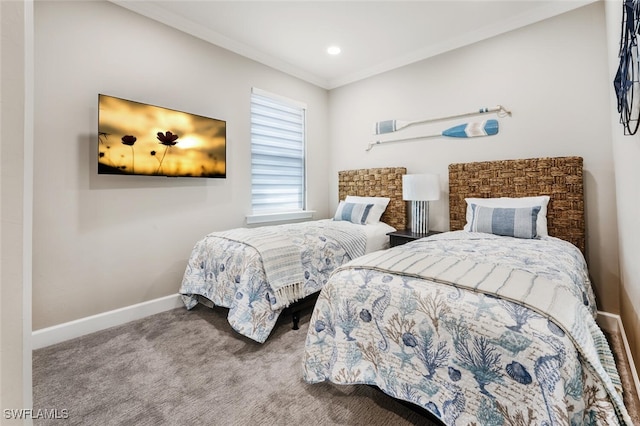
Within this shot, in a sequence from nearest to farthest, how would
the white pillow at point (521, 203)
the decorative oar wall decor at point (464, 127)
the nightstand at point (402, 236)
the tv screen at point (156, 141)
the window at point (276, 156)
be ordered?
1. the tv screen at point (156, 141)
2. the white pillow at point (521, 203)
3. the decorative oar wall decor at point (464, 127)
4. the nightstand at point (402, 236)
5. the window at point (276, 156)

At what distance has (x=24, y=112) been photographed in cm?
57

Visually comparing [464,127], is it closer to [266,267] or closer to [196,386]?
[266,267]

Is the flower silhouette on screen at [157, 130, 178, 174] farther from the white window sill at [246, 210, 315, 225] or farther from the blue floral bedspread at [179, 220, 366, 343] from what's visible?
the white window sill at [246, 210, 315, 225]

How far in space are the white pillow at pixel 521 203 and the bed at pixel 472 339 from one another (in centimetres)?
65

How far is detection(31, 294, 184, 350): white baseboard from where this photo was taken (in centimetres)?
216

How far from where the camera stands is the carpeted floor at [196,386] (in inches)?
56.8

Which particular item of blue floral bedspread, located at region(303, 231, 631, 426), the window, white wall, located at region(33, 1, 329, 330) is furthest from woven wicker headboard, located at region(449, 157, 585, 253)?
white wall, located at region(33, 1, 329, 330)

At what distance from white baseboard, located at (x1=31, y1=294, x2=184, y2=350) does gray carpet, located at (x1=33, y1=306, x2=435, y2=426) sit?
0.07 metres

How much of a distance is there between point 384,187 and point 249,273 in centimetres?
232

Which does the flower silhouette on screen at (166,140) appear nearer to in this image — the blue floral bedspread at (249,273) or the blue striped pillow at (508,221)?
the blue floral bedspread at (249,273)

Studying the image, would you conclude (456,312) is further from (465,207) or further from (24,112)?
(465,207)

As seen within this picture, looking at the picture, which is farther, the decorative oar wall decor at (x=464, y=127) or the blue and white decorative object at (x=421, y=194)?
the blue and white decorative object at (x=421, y=194)

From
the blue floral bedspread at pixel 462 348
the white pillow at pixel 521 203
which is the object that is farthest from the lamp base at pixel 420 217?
the blue floral bedspread at pixel 462 348

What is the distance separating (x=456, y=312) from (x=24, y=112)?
1375mm
